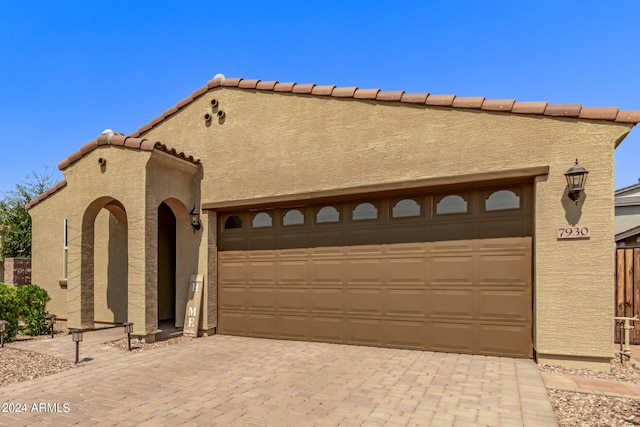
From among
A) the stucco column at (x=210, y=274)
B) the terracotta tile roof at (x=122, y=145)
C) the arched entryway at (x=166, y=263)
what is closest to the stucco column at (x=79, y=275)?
the terracotta tile roof at (x=122, y=145)

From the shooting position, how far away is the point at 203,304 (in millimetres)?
8734

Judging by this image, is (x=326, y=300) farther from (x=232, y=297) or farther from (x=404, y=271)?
(x=232, y=297)

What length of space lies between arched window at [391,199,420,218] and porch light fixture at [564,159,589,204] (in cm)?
248

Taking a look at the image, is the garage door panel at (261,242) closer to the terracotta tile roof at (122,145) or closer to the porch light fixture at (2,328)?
the terracotta tile roof at (122,145)

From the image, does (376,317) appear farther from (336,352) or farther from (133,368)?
(133,368)

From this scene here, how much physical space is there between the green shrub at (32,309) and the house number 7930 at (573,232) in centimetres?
1091

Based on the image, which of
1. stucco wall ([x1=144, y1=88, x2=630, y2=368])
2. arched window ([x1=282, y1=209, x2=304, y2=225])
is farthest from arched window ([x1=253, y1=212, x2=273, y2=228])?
stucco wall ([x1=144, y1=88, x2=630, y2=368])

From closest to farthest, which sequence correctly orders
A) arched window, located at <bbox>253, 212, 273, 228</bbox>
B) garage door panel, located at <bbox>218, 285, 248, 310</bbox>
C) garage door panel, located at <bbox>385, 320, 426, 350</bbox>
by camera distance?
garage door panel, located at <bbox>385, 320, 426, 350</bbox> → arched window, located at <bbox>253, 212, 273, 228</bbox> → garage door panel, located at <bbox>218, 285, 248, 310</bbox>

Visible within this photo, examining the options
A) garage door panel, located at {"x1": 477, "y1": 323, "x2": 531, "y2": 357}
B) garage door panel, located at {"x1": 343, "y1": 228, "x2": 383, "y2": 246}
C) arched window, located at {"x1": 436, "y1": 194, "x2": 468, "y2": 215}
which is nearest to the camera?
garage door panel, located at {"x1": 477, "y1": 323, "x2": 531, "y2": 357}

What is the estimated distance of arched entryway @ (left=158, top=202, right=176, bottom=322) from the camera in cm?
1075

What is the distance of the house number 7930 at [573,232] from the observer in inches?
228

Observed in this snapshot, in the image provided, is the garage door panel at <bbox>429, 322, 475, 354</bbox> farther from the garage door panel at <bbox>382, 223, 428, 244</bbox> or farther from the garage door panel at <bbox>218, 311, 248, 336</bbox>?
the garage door panel at <bbox>218, 311, 248, 336</bbox>

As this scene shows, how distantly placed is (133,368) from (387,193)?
545cm

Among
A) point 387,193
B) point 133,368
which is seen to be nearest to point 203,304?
point 133,368
